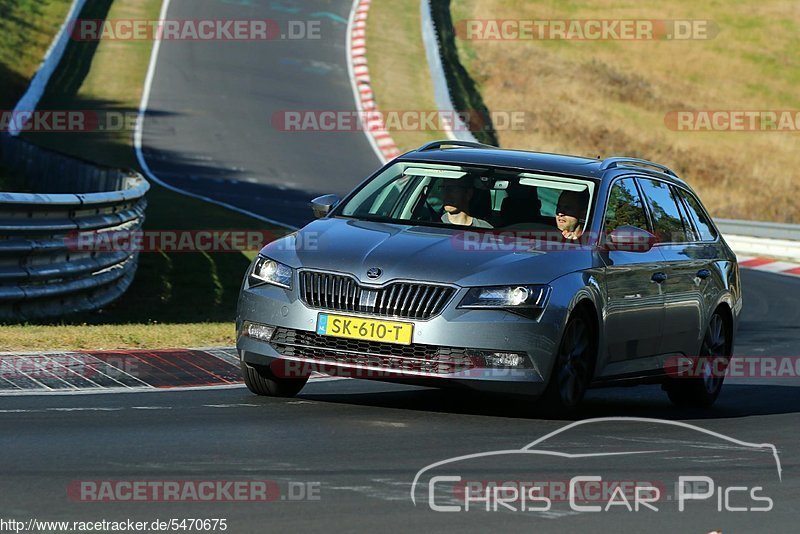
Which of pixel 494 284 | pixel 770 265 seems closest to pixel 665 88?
pixel 770 265

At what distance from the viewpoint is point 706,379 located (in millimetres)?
10945

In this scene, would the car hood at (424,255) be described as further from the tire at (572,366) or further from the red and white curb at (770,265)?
the red and white curb at (770,265)

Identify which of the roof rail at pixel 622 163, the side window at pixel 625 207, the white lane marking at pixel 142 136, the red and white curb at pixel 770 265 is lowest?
the red and white curb at pixel 770 265

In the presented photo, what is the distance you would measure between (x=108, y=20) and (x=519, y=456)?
44093 millimetres

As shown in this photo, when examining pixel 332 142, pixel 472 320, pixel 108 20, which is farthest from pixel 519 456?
pixel 108 20

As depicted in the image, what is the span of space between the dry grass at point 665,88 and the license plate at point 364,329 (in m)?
31.8

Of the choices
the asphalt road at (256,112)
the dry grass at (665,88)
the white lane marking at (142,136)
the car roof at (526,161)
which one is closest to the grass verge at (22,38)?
the white lane marking at (142,136)

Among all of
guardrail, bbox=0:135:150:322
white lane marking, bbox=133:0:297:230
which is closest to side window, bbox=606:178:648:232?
guardrail, bbox=0:135:150:322

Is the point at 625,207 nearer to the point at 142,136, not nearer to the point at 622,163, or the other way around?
the point at 622,163

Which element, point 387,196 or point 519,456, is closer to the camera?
point 519,456

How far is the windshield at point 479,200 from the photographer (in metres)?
9.60

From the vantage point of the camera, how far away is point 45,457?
6.95 metres

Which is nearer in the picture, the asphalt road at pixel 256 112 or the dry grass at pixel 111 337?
the dry grass at pixel 111 337

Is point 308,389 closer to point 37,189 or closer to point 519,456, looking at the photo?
point 519,456
